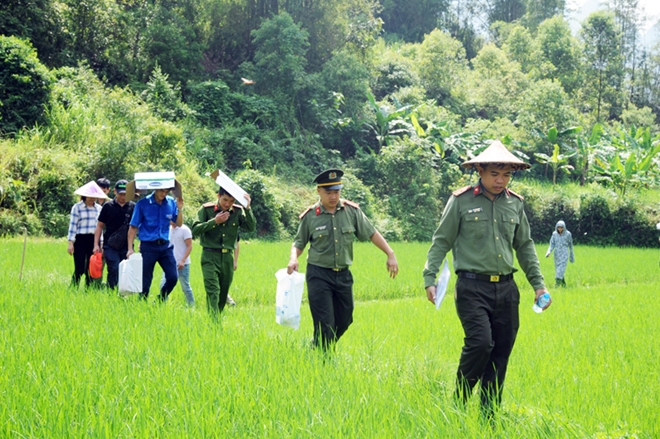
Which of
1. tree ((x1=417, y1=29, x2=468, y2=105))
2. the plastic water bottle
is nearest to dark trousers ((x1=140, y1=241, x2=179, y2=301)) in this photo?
the plastic water bottle

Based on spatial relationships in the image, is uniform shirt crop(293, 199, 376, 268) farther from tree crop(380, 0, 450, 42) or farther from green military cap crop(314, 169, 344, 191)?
tree crop(380, 0, 450, 42)

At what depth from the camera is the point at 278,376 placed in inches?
173

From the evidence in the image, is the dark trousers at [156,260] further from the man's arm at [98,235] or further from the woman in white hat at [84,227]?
Result: the woman in white hat at [84,227]

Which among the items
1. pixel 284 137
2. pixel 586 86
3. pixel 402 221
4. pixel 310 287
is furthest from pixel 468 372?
pixel 586 86

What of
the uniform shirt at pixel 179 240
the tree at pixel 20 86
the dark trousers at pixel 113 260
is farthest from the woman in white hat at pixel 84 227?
the tree at pixel 20 86

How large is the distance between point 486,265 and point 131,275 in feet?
14.3

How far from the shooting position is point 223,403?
3729 millimetres

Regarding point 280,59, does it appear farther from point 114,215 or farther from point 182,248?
point 114,215

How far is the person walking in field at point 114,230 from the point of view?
8.30m

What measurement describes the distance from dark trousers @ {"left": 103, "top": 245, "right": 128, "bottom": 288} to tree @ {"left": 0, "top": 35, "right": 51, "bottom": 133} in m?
12.5

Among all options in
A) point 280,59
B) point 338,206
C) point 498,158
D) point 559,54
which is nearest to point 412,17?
point 559,54

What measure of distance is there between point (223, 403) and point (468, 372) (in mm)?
1750

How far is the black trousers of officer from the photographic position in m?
4.52

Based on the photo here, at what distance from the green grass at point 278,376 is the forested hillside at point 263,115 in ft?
36.6
